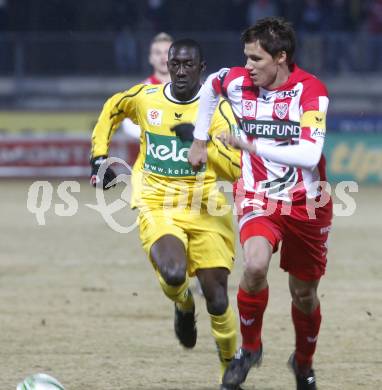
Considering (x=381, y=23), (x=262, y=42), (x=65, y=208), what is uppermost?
(x=262, y=42)

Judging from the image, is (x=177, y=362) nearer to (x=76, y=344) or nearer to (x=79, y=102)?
(x=76, y=344)

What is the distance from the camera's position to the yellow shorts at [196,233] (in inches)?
276

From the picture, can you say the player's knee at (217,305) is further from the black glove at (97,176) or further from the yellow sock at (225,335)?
the black glove at (97,176)

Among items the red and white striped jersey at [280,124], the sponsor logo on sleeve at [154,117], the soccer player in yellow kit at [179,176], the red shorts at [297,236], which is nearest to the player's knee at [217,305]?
the soccer player in yellow kit at [179,176]

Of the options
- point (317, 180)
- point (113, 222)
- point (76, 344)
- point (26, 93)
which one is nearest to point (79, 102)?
point (26, 93)

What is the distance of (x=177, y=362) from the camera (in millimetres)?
7262

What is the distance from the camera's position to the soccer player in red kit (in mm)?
6223

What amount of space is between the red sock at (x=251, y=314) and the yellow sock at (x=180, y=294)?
24.5 inches

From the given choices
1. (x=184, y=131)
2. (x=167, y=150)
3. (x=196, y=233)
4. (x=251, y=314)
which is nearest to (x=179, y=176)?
(x=167, y=150)

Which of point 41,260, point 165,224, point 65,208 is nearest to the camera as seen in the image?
point 165,224

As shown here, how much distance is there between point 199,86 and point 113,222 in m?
7.37

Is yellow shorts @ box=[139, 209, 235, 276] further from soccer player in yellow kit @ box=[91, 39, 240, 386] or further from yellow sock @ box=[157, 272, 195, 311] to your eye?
yellow sock @ box=[157, 272, 195, 311]

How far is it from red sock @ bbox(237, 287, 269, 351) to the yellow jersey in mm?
1088

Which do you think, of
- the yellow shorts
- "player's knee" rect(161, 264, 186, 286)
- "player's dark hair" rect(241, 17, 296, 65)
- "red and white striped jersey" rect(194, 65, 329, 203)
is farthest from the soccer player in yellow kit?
"player's dark hair" rect(241, 17, 296, 65)
